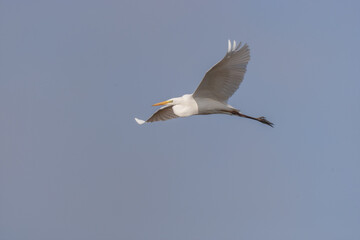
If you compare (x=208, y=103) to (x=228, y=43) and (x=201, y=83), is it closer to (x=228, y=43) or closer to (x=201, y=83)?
(x=201, y=83)

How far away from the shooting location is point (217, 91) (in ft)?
44.8

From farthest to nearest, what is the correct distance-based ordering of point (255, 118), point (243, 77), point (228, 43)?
point (255, 118) < point (243, 77) < point (228, 43)

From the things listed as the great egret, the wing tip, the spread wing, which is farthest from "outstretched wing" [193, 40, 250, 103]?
the wing tip

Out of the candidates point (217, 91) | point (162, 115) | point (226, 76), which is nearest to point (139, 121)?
point (162, 115)

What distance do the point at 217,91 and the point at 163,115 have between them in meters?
Result: 1.92

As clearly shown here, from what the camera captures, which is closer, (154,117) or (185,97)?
(185,97)

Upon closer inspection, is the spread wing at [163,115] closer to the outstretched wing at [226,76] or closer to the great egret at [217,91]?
the great egret at [217,91]

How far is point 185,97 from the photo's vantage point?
14.0 m

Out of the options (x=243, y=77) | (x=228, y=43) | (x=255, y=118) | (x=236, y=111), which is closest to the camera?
(x=228, y=43)

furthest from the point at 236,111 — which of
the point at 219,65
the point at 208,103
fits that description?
the point at 219,65

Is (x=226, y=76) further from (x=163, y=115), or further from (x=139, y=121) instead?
(x=139, y=121)

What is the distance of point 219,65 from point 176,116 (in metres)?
2.60

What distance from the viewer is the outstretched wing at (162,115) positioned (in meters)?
14.9

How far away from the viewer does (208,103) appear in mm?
13781
